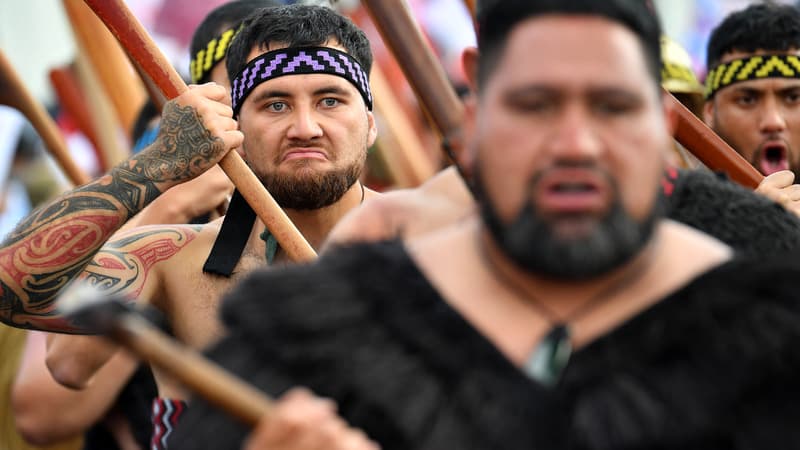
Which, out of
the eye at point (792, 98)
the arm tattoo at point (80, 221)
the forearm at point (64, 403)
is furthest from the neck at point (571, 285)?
the eye at point (792, 98)

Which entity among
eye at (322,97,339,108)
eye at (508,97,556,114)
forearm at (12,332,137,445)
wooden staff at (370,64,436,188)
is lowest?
wooden staff at (370,64,436,188)

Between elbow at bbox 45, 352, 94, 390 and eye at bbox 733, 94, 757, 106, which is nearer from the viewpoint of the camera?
elbow at bbox 45, 352, 94, 390

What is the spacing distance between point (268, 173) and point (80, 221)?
2.04ft

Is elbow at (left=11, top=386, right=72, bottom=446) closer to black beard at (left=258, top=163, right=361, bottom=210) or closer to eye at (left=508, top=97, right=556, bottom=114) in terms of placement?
black beard at (left=258, top=163, right=361, bottom=210)

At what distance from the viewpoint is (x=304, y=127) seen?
4.18 meters

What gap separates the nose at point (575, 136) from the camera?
216 centimetres

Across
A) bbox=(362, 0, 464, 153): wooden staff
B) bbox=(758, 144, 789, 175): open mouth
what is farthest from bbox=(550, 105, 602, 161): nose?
bbox=(758, 144, 789, 175): open mouth

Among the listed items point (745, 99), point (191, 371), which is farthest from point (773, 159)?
point (191, 371)

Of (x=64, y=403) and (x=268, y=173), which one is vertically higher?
(x=268, y=173)

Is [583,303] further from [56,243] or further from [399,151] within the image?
[399,151]

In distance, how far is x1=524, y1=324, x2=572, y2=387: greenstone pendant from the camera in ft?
7.27

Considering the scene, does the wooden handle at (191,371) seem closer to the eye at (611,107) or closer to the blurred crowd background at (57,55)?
the eye at (611,107)

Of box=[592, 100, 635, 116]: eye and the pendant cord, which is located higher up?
box=[592, 100, 635, 116]: eye

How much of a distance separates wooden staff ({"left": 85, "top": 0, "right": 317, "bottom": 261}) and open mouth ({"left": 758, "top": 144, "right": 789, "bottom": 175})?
6.72ft
